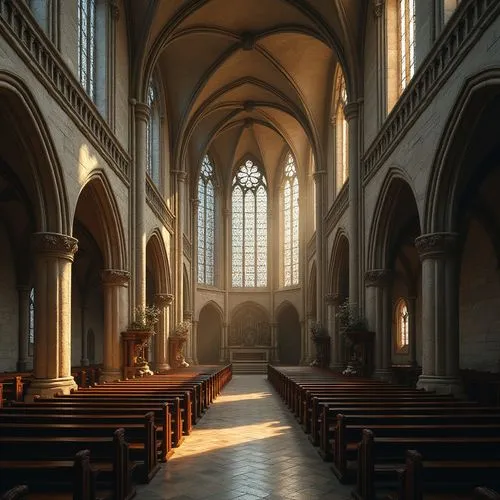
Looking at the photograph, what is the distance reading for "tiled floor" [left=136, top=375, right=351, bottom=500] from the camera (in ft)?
23.8

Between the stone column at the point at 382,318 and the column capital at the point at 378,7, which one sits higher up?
the column capital at the point at 378,7

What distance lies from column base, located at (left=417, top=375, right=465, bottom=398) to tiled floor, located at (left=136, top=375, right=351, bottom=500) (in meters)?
2.99

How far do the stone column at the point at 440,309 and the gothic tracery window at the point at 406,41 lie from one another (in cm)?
586

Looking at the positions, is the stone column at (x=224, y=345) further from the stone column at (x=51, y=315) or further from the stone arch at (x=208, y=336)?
the stone column at (x=51, y=315)

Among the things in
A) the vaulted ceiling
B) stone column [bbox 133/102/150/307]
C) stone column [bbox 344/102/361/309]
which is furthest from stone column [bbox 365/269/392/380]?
stone column [bbox 133/102/150/307]

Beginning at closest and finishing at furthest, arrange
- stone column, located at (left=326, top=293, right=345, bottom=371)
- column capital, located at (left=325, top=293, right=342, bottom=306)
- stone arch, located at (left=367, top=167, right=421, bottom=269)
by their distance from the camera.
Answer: stone arch, located at (left=367, top=167, right=421, bottom=269)
stone column, located at (left=326, top=293, right=345, bottom=371)
column capital, located at (left=325, top=293, right=342, bottom=306)

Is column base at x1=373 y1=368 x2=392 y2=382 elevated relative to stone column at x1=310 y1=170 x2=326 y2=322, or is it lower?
lower

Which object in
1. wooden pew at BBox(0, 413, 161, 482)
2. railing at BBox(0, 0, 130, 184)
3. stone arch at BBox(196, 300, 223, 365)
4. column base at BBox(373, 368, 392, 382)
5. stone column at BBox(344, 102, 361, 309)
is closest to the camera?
wooden pew at BBox(0, 413, 161, 482)

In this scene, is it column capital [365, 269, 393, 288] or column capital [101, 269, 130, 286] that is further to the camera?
column capital [365, 269, 393, 288]

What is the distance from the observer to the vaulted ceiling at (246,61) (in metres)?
21.7

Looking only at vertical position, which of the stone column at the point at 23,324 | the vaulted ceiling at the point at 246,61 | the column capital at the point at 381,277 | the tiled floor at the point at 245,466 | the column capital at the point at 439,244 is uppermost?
the vaulted ceiling at the point at 246,61

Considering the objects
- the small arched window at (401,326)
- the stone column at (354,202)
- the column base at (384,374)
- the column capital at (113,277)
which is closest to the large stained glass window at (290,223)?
the small arched window at (401,326)

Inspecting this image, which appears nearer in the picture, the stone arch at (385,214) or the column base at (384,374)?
the stone arch at (385,214)

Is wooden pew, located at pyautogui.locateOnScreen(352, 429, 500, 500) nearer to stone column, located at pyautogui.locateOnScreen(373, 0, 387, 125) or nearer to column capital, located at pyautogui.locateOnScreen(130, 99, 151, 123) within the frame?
stone column, located at pyautogui.locateOnScreen(373, 0, 387, 125)
